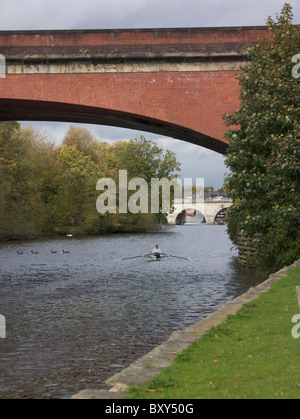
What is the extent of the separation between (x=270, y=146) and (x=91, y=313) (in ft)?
24.0

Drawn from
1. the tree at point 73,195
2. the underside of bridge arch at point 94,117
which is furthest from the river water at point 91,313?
the tree at point 73,195

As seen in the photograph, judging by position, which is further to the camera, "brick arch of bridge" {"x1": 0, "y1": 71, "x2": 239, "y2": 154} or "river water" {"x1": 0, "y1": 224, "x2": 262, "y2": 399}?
"brick arch of bridge" {"x1": 0, "y1": 71, "x2": 239, "y2": 154}

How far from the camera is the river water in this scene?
9.17 m

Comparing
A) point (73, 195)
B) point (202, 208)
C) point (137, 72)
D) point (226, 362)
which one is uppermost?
point (137, 72)

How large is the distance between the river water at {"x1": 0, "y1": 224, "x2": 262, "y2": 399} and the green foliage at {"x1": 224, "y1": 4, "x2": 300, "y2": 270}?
2.66m

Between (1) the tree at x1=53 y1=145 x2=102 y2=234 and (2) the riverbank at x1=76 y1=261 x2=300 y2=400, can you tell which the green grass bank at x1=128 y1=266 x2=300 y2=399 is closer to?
(2) the riverbank at x1=76 y1=261 x2=300 y2=400

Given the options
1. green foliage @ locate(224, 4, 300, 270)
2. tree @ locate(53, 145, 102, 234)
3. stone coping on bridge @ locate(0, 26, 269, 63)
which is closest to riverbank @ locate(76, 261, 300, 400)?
green foliage @ locate(224, 4, 300, 270)

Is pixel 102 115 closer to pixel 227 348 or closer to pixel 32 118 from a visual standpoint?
pixel 32 118

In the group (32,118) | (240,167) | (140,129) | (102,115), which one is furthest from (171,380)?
(32,118)

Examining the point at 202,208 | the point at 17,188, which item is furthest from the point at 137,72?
the point at 202,208

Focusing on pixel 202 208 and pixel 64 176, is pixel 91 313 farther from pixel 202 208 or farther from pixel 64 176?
pixel 202 208

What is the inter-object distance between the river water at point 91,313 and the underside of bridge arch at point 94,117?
5.83 m

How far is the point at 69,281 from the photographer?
2294cm

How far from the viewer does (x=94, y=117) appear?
2220 centimetres
